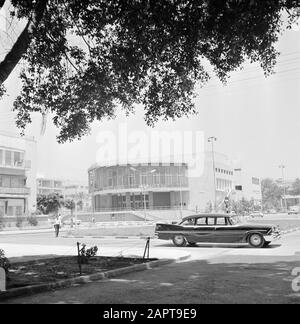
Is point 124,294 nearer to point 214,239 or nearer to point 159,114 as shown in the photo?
point 159,114

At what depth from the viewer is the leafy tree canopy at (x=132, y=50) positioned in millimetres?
9625

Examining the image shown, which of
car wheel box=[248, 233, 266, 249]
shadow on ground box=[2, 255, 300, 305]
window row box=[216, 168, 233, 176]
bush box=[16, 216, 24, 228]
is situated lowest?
shadow on ground box=[2, 255, 300, 305]

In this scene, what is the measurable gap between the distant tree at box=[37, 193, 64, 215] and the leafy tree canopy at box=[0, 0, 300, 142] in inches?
3355

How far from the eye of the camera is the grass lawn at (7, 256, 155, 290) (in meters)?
10.6

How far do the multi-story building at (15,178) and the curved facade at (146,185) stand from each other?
2983 centimetres

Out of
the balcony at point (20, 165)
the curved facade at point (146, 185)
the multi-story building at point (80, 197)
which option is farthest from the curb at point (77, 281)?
the multi-story building at point (80, 197)

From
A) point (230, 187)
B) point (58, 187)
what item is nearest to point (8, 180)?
point (230, 187)

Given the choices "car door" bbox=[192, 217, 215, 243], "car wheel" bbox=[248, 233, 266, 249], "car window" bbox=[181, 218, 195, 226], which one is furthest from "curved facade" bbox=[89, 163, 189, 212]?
"car wheel" bbox=[248, 233, 266, 249]

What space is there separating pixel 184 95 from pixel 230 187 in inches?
4448

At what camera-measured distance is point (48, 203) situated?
316 ft

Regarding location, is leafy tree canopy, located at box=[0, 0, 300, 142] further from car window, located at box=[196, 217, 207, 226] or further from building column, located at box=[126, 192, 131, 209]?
building column, located at box=[126, 192, 131, 209]

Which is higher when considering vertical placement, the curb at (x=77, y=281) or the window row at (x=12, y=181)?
the window row at (x=12, y=181)

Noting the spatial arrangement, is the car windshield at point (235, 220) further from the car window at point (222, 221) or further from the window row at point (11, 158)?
the window row at point (11, 158)
